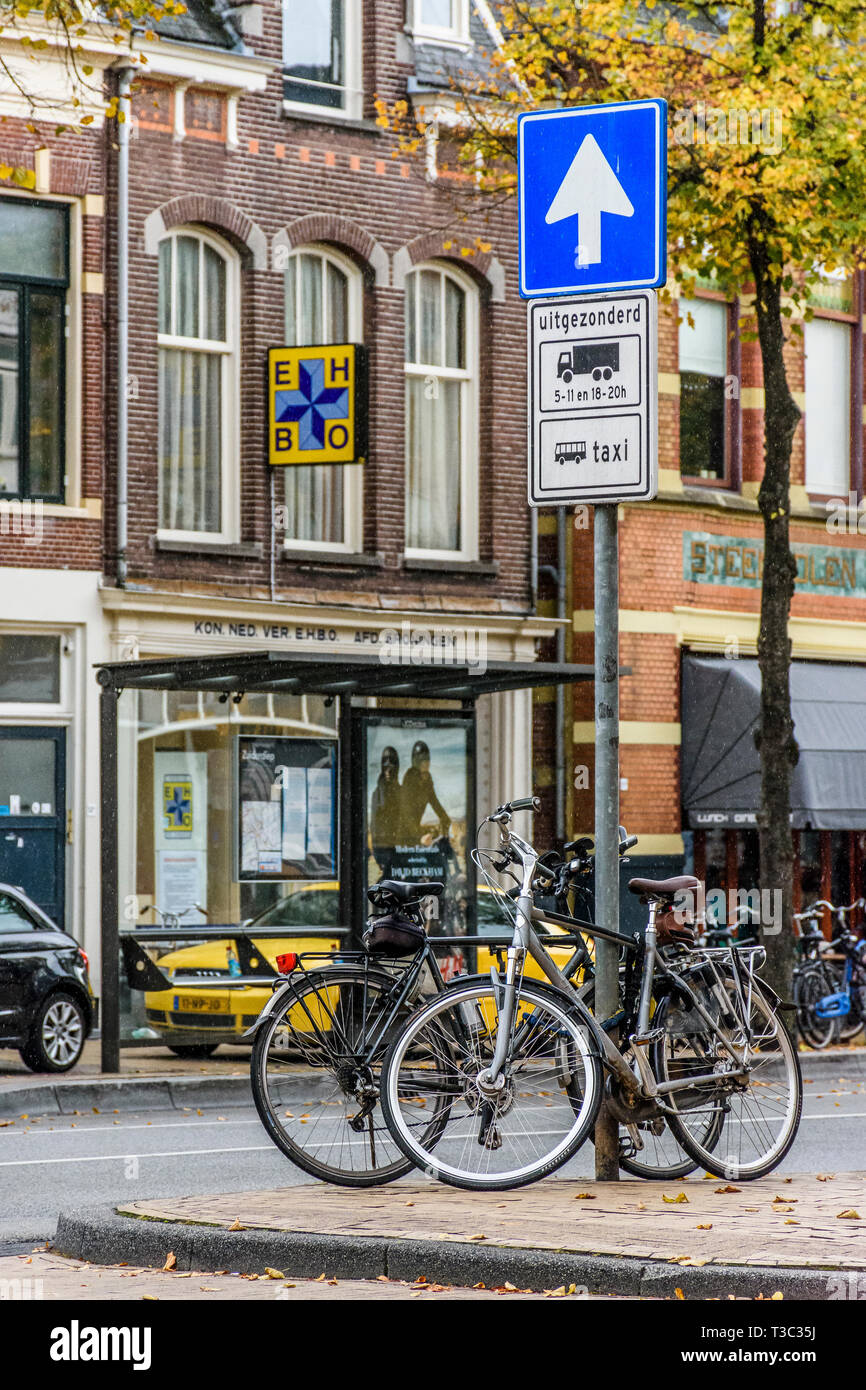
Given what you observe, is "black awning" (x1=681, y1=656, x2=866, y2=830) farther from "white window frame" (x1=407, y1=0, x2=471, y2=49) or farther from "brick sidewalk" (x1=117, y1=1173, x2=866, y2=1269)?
Result: "brick sidewalk" (x1=117, y1=1173, x2=866, y2=1269)

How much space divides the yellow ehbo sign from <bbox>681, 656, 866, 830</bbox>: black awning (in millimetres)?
5674

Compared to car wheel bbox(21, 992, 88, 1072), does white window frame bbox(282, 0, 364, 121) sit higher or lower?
higher

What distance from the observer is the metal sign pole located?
788 cm

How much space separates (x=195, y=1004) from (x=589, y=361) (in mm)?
10213

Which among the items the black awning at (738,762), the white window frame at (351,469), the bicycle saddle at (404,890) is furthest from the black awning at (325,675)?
the bicycle saddle at (404,890)

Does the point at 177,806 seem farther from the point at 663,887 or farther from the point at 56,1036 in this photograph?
the point at 663,887

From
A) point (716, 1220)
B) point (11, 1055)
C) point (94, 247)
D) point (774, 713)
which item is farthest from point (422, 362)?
point (716, 1220)

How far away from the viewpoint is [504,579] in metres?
24.3

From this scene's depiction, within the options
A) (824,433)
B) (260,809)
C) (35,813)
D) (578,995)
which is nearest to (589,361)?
(578,995)

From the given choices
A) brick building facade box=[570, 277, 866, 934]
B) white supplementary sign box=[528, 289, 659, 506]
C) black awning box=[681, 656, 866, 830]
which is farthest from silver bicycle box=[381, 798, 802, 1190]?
black awning box=[681, 656, 866, 830]

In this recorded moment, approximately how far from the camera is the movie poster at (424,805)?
18.6 meters

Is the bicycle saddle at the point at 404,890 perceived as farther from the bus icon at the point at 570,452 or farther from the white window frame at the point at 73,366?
the white window frame at the point at 73,366

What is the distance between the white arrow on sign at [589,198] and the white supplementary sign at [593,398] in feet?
0.63

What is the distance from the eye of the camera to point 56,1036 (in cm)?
1656
